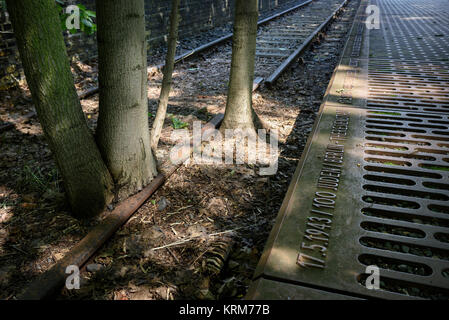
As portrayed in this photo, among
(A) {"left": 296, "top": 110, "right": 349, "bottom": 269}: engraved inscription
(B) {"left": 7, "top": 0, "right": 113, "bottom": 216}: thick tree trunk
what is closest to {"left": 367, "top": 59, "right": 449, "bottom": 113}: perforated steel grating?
(A) {"left": 296, "top": 110, "right": 349, "bottom": 269}: engraved inscription

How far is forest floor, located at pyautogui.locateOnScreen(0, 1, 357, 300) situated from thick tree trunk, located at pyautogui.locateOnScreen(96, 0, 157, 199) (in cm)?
39

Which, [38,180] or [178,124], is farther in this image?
[178,124]

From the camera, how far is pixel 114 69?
2.46 metres

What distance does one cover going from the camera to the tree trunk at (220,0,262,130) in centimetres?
367

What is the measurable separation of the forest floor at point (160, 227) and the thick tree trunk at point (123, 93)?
388 millimetres

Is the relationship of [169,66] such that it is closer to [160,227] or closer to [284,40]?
[160,227]

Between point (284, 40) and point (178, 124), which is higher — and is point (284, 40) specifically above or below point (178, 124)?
above

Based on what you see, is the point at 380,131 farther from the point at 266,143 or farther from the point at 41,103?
the point at 41,103

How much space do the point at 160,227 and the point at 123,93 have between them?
1.11m

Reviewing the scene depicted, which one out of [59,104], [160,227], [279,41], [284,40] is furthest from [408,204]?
[284,40]

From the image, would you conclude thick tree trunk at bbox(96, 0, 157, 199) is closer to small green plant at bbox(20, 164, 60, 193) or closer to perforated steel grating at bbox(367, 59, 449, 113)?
small green plant at bbox(20, 164, 60, 193)

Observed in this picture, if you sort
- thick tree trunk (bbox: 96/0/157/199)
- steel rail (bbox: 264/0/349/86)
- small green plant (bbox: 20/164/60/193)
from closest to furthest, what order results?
thick tree trunk (bbox: 96/0/157/199) < small green plant (bbox: 20/164/60/193) < steel rail (bbox: 264/0/349/86)

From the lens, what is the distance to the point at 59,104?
228cm
